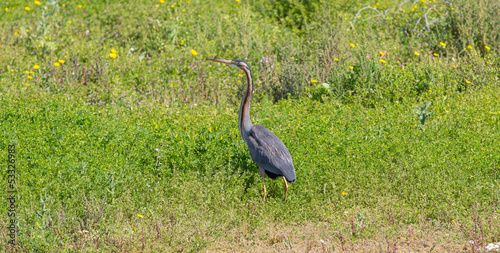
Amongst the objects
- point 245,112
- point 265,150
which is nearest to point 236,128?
point 245,112

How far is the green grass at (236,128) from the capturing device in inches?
205

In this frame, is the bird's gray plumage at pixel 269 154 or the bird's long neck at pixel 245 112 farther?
the bird's long neck at pixel 245 112

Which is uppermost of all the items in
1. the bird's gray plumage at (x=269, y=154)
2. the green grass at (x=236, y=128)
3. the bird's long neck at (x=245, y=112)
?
the bird's long neck at (x=245, y=112)

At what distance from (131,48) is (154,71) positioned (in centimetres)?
99

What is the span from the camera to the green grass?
205 inches

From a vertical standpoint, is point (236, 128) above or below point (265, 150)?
below

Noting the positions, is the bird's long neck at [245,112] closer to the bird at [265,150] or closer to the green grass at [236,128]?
the bird at [265,150]

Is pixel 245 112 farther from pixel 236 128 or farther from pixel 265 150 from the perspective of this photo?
pixel 236 128

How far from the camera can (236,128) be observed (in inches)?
276

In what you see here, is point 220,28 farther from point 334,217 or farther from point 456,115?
point 334,217

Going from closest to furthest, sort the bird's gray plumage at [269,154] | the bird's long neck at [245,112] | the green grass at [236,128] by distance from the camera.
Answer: the green grass at [236,128] < the bird's gray plumage at [269,154] < the bird's long neck at [245,112]

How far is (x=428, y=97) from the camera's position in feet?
27.9

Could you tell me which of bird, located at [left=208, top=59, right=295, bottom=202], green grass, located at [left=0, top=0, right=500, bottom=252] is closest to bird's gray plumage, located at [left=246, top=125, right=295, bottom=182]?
bird, located at [left=208, top=59, right=295, bottom=202]

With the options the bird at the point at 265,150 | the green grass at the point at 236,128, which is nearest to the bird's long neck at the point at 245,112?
the bird at the point at 265,150
